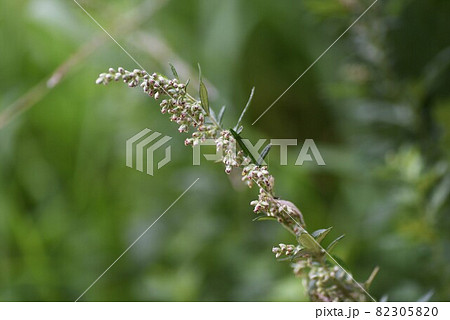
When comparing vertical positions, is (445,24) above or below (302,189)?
above

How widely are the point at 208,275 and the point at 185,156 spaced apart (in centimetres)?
26

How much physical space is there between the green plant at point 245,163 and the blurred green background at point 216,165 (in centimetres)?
30

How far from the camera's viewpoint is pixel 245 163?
1.20 ft

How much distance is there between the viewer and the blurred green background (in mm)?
798

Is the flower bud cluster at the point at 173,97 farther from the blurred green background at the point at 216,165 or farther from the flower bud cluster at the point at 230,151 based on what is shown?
the blurred green background at the point at 216,165

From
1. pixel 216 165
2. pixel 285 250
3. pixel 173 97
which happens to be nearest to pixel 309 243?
pixel 285 250

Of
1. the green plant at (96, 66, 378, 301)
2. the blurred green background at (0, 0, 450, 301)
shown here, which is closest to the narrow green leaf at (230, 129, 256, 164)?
the green plant at (96, 66, 378, 301)

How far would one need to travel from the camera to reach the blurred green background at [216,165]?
0.80m

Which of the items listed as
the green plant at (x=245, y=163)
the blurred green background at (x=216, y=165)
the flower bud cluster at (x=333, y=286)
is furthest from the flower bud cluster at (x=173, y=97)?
the blurred green background at (x=216, y=165)

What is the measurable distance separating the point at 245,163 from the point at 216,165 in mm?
675

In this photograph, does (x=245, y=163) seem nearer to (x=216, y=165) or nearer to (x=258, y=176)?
(x=258, y=176)

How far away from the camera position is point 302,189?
1.02 metres

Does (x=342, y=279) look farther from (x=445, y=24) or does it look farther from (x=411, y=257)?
(x=445, y=24)

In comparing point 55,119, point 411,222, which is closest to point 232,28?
point 55,119
